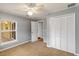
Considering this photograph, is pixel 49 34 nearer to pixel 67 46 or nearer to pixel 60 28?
pixel 60 28

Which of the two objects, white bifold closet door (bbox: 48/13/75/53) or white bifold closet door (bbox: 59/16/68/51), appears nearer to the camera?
white bifold closet door (bbox: 48/13/75/53)

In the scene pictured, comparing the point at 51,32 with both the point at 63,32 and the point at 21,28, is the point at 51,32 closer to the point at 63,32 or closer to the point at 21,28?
the point at 63,32

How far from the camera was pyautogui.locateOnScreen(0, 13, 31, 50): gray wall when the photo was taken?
12.1 feet

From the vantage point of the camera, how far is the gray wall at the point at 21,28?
3.70 m

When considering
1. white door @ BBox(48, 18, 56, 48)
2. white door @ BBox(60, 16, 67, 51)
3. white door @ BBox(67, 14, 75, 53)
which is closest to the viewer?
white door @ BBox(67, 14, 75, 53)

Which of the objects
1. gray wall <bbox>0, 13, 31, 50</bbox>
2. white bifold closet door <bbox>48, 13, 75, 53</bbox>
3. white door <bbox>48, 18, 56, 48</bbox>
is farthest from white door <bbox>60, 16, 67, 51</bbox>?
gray wall <bbox>0, 13, 31, 50</bbox>

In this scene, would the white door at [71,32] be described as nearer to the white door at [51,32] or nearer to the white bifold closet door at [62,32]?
the white bifold closet door at [62,32]

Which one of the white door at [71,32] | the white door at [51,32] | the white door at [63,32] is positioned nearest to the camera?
the white door at [71,32]

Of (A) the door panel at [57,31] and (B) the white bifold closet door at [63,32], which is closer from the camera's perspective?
(B) the white bifold closet door at [63,32]

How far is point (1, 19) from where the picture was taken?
3457 mm

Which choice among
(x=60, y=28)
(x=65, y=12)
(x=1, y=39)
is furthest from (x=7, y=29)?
(x=65, y=12)

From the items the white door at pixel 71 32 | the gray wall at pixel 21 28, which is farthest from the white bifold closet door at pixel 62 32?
the gray wall at pixel 21 28

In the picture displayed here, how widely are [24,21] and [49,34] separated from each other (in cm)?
210

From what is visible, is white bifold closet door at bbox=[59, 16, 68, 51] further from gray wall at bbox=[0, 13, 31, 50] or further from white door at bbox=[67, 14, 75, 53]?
gray wall at bbox=[0, 13, 31, 50]
